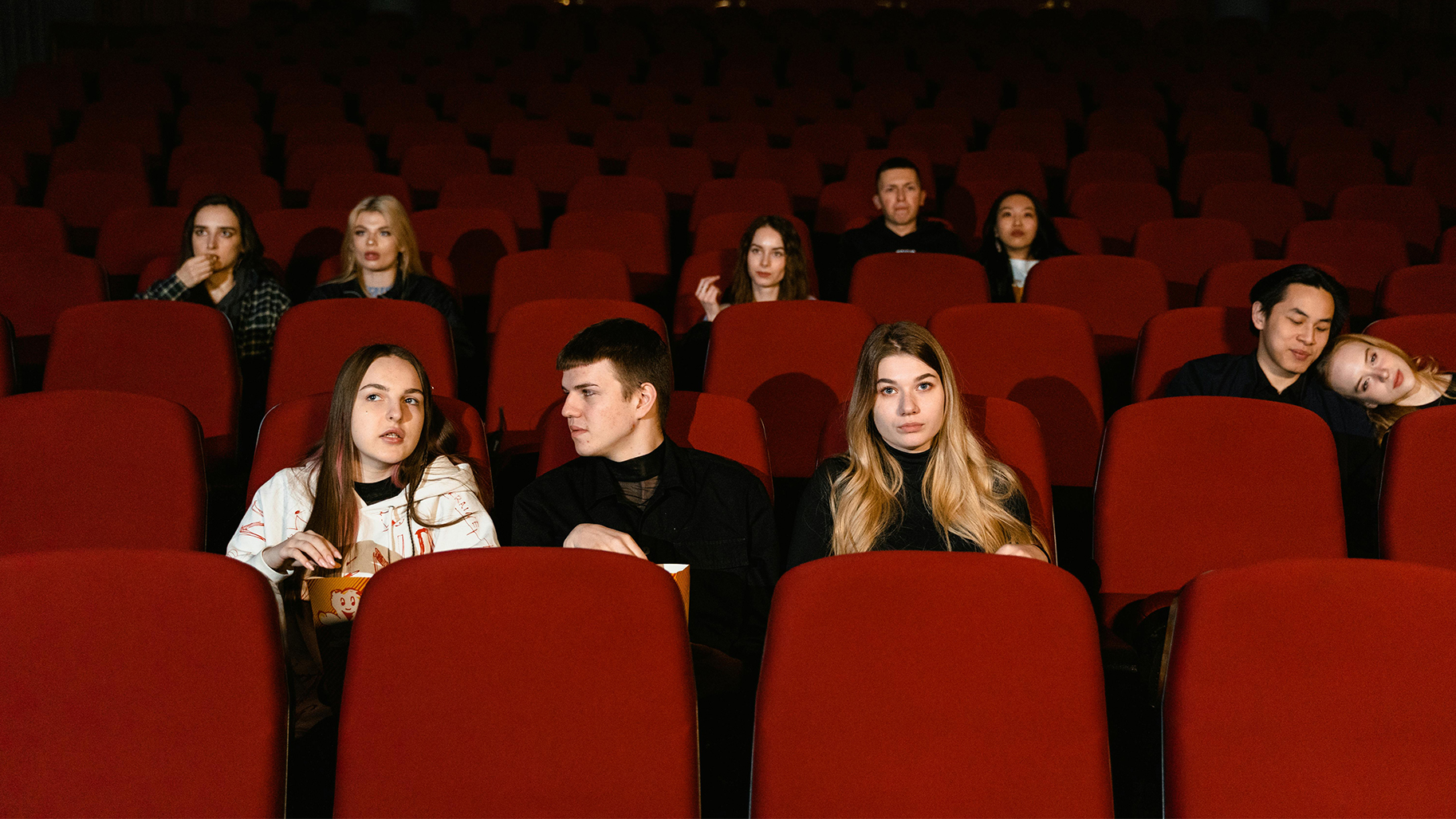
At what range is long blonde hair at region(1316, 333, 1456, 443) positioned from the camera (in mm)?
1937

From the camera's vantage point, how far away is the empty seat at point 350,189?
3486mm


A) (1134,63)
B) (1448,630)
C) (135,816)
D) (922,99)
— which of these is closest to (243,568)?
(135,816)

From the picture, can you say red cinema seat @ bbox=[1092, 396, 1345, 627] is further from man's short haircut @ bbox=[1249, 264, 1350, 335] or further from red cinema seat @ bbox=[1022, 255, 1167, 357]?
red cinema seat @ bbox=[1022, 255, 1167, 357]

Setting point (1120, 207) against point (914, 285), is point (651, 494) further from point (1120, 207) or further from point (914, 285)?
point (1120, 207)

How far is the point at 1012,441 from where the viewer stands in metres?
1.71

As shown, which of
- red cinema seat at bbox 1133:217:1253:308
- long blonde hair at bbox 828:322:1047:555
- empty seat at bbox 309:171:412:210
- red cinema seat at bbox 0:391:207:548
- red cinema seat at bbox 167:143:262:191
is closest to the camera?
long blonde hair at bbox 828:322:1047:555

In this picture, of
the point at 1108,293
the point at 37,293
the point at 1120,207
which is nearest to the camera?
the point at 37,293

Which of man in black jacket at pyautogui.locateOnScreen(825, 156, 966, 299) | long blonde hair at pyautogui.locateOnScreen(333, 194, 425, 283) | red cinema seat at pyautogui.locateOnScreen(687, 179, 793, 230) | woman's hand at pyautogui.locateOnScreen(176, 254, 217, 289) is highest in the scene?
red cinema seat at pyautogui.locateOnScreen(687, 179, 793, 230)

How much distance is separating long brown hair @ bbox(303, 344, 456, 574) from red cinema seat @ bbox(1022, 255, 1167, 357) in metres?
1.60

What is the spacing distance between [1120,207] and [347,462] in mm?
2840

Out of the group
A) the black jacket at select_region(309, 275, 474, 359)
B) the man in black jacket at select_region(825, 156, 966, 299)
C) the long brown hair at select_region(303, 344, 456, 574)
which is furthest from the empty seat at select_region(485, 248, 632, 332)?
the long brown hair at select_region(303, 344, 456, 574)

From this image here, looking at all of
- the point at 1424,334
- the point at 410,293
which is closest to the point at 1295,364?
the point at 1424,334

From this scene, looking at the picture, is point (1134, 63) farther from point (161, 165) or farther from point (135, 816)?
point (135, 816)

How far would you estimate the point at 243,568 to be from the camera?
109cm
